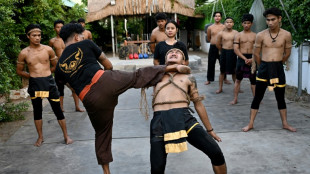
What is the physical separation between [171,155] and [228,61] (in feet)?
13.6

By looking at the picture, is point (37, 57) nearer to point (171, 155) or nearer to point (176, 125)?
point (171, 155)

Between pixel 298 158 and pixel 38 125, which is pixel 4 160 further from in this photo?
pixel 298 158

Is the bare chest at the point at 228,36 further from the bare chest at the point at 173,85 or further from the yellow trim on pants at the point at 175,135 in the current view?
the yellow trim on pants at the point at 175,135

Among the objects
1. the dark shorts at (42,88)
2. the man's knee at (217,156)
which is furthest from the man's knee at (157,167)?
the dark shorts at (42,88)

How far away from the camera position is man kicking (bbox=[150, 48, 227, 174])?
2.98 meters

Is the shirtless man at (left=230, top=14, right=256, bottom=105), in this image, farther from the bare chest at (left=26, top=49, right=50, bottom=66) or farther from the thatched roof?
the thatched roof

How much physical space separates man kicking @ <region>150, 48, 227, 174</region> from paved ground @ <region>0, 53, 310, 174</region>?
1.00 metres

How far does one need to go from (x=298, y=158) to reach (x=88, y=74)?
2.84m

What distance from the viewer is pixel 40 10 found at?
959cm

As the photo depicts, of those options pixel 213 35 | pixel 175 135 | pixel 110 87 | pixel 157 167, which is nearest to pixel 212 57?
pixel 213 35

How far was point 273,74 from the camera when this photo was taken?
5.17 m

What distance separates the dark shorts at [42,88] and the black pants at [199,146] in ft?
8.72

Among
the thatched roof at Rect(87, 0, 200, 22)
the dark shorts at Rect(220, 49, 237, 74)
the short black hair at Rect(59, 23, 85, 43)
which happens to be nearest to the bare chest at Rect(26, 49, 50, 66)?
the short black hair at Rect(59, 23, 85, 43)

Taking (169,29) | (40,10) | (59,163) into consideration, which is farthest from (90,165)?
(40,10)
